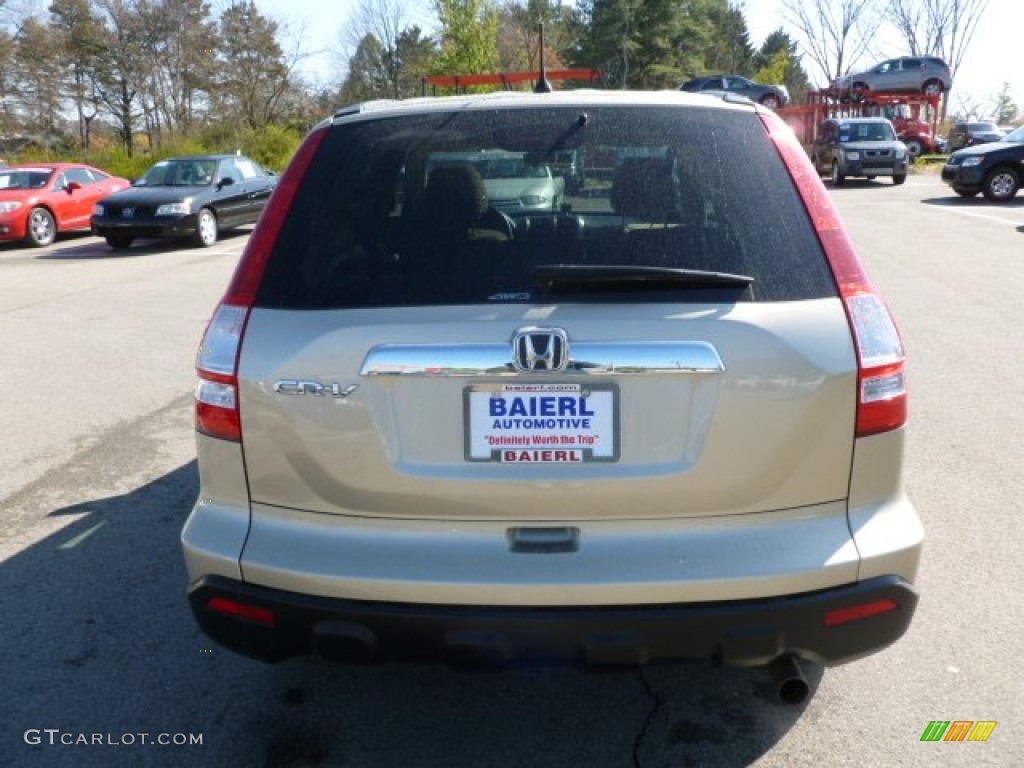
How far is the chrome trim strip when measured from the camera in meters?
2.20

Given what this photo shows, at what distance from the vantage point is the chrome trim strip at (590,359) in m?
2.20

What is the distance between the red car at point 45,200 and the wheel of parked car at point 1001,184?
19.0 metres

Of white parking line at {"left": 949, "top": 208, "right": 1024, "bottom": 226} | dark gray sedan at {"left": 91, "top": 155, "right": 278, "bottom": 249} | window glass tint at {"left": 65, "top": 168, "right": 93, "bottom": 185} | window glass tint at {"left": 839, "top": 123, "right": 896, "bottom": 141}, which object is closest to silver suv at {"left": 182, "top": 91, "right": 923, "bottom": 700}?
dark gray sedan at {"left": 91, "top": 155, "right": 278, "bottom": 249}

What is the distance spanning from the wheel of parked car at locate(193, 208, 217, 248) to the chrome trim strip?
51.8 ft

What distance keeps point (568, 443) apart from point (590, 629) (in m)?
0.45

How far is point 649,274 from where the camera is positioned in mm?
2266

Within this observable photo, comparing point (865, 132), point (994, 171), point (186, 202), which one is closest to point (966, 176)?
point (994, 171)

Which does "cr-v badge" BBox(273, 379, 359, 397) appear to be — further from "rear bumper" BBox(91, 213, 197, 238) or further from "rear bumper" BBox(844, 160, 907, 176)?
"rear bumper" BBox(844, 160, 907, 176)

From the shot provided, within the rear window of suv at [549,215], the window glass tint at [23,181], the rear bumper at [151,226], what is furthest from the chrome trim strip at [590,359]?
the window glass tint at [23,181]

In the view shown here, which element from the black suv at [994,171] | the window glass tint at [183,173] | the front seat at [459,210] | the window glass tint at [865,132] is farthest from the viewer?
the window glass tint at [865,132]

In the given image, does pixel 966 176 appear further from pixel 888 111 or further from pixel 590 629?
pixel 590 629

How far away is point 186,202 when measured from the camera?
16.6 meters

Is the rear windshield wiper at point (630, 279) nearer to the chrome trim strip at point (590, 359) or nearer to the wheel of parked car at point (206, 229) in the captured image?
the chrome trim strip at point (590, 359)

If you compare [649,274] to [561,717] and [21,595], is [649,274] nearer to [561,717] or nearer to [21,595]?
[561,717]
